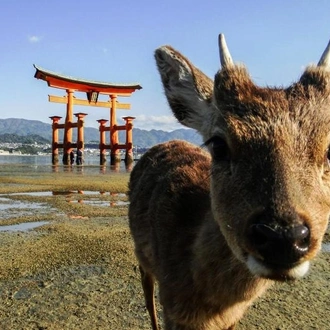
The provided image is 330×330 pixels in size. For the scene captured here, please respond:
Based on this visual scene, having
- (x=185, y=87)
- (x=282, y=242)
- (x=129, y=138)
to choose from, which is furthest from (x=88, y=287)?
(x=129, y=138)

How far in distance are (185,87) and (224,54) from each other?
0.47 metres

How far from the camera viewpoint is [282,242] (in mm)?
2205

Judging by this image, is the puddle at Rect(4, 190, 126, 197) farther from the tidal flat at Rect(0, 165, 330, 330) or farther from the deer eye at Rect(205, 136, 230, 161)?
the deer eye at Rect(205, 136, 230, 161)

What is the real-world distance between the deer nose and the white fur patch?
61mm

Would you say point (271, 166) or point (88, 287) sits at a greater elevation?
point (271, 166)

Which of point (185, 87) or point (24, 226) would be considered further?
point (24, 226)

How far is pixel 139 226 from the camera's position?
5.01 metres

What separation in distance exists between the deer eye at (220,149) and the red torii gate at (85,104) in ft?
109

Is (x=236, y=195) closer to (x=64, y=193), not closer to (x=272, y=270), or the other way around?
(x=272, y=270)

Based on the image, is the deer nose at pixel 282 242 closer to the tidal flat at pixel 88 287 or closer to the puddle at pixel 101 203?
the tidal flat at pixel 88 287

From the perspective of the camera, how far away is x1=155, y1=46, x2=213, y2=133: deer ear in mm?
3797

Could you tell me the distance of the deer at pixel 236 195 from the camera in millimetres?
2363

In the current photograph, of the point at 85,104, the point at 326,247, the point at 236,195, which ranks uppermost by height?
the point at 85,104

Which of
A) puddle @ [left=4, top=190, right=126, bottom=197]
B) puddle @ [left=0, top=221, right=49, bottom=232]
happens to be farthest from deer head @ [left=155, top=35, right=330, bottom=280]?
puddle @ [left=4, top=190, right=126, bottom=197]
